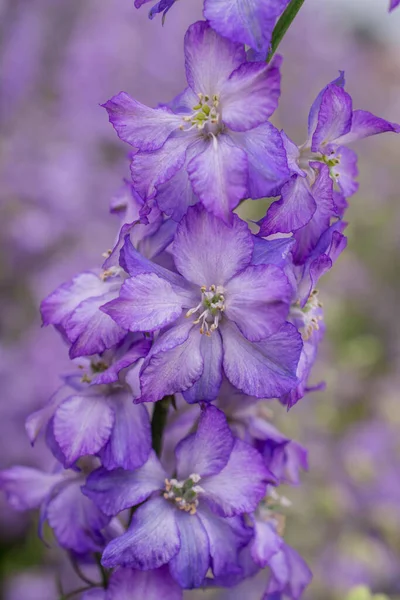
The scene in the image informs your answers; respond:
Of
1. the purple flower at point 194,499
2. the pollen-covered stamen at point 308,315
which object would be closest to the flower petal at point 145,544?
the purple flower at point 194,499

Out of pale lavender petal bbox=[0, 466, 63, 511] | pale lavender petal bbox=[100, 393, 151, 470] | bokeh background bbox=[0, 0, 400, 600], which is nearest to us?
pale lavender petal bbox=[100, 393, 151, 470]

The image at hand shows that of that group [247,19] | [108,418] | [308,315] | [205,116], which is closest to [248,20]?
[247,19]

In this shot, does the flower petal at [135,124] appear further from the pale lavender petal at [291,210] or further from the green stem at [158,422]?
the green stem at [158,422]

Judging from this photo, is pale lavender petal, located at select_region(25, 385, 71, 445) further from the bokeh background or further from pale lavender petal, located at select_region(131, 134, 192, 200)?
the bokeh background

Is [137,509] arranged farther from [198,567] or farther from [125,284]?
[125,284]

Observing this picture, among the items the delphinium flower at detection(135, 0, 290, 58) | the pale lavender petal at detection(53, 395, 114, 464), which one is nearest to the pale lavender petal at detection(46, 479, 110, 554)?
the pale lavender petal at detection(53, 395, 114, 464)

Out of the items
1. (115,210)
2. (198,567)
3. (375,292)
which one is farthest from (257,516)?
(375,292)
